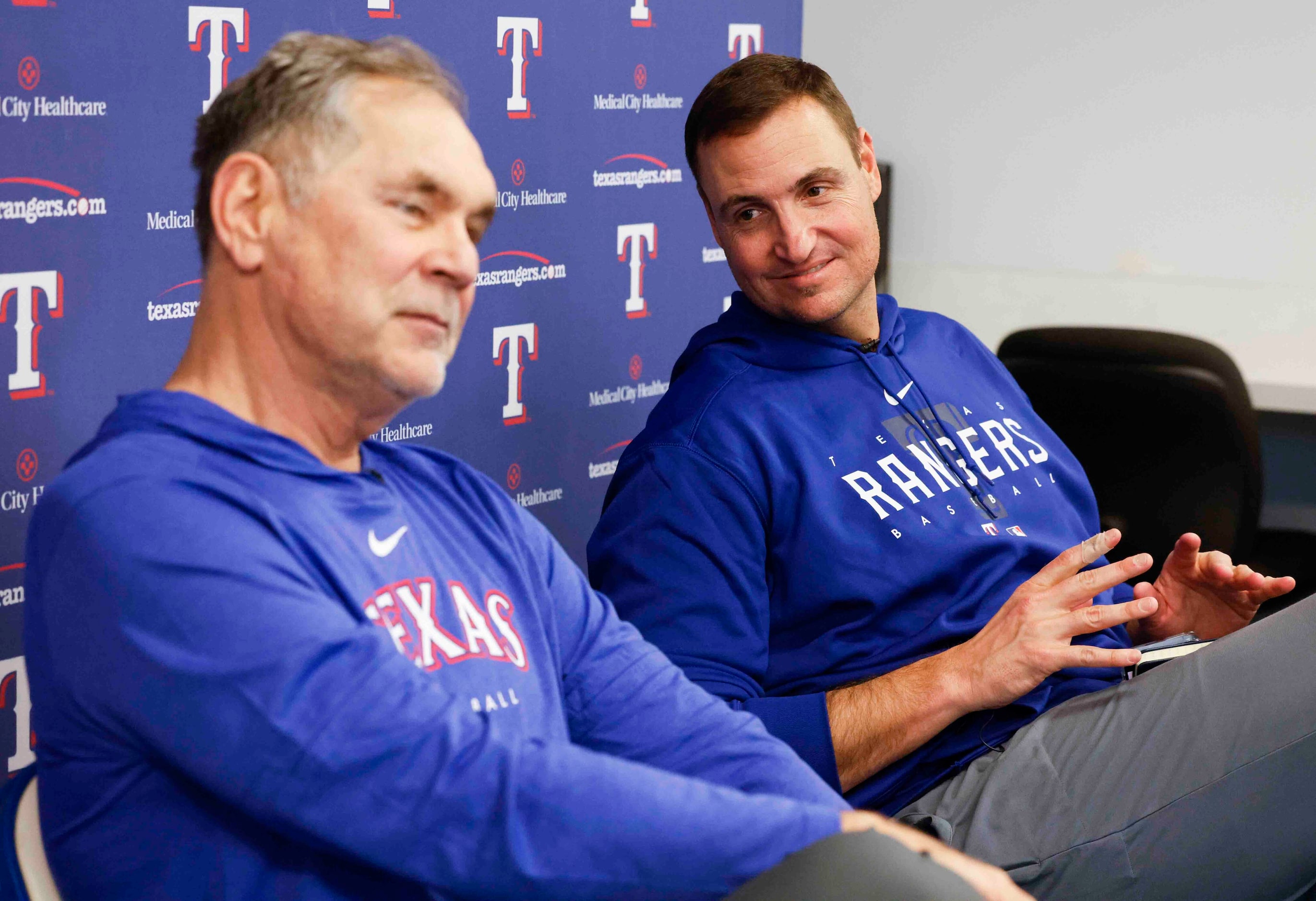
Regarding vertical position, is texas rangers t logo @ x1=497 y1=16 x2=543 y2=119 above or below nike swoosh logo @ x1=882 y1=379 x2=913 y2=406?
above

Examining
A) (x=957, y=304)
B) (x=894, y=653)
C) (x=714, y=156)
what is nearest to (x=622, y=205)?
(x=714, y=156)

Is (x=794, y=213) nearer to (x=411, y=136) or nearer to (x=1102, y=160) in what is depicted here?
(x=411, y=136)

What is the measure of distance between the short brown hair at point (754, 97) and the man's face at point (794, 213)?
0.01m

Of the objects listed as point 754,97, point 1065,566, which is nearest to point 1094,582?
point 1065,566

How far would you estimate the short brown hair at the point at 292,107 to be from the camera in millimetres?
1024

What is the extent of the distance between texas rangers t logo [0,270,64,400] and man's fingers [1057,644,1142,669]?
132 centimetres

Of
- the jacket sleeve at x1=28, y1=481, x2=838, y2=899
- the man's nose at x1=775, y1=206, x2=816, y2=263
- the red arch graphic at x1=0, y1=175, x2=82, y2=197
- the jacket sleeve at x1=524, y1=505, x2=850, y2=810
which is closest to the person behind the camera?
the jacket sleeve at x1=28, y1=481, x2=838, y2=899

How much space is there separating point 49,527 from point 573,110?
69.9 inches

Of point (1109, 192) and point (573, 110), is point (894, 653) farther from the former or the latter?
point (1109, 192)

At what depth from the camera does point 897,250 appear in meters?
4.60

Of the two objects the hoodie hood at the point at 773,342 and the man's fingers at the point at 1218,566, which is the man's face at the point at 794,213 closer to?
the hoodie hood at the point at 773,342

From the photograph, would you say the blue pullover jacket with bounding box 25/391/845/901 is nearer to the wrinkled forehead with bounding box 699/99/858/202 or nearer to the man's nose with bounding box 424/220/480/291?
the man's nose with bounding box 424/220/480/291

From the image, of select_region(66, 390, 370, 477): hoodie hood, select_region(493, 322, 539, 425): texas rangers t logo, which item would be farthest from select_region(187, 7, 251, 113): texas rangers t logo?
select_region(66, 390, 370, 477): hoodie hood

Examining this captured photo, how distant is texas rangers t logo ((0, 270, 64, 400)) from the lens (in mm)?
1639
